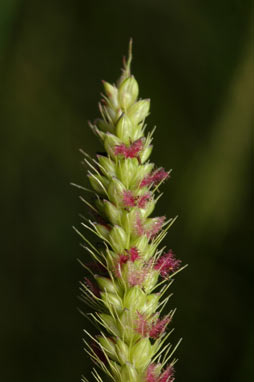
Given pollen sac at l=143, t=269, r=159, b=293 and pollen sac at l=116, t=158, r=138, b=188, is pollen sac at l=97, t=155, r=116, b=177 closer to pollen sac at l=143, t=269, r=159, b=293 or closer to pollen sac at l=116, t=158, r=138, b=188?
pollen sac at l=116, t=158, r=138, b=188

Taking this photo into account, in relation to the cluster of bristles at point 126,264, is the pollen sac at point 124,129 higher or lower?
higher

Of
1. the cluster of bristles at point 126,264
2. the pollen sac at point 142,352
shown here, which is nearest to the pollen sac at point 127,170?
the cluster of bristles at point 126,264

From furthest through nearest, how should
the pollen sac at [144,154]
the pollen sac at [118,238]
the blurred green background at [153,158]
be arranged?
the blurred green background at [153,158] → the pollen sac at [144,154] → the pollen sac at [118,238]

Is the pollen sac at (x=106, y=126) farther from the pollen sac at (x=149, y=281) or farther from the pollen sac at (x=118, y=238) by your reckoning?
the pollen sac at (x=149, y=281)

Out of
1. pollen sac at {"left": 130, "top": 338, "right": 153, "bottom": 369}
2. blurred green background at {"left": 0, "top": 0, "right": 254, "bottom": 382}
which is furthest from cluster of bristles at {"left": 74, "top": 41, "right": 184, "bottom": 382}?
blurred green background at {"left": 0, "top": 0, "right": 254, "bottom": 382}

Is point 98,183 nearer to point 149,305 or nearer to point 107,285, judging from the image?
point 107,285

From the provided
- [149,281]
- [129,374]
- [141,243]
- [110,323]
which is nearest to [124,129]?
[141,243]
